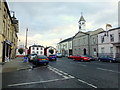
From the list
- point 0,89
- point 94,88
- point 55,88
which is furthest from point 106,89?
point 0,89

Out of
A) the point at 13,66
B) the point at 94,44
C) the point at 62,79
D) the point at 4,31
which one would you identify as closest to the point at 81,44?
the point at 94,44

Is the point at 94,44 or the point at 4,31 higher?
the point at 4,31

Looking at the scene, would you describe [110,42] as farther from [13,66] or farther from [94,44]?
[13,66]

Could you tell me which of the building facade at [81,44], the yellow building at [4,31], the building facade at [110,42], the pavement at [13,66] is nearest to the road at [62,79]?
the pavement at [13,66]

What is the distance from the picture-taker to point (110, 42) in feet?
93.0

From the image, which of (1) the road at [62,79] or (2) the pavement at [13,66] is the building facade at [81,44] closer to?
(2) the pavement at [13,66]

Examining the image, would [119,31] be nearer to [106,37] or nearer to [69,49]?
[106,37]

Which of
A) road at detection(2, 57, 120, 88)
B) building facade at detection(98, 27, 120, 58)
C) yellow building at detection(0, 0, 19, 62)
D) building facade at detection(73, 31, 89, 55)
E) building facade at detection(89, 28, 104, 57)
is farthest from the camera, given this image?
building facade at detection(73, 31, 89, 55)

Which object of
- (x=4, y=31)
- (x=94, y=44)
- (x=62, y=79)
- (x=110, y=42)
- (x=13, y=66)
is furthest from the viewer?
(x=94, y=44)

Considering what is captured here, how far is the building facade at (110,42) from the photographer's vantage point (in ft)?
86.2

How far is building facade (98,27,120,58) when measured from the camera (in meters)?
26.3

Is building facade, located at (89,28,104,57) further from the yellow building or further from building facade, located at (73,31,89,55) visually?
the yellow building

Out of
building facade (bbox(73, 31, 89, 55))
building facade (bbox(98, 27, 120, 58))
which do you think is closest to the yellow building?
building facade (bbox(98, 27, 120, 58))

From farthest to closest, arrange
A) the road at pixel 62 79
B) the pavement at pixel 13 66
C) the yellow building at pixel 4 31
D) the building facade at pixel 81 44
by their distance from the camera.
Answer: the building facade at pixel 81 44
the yellow building at pixel 4 31
the pavement at pixel 13 66
the road at pixel 62 79
